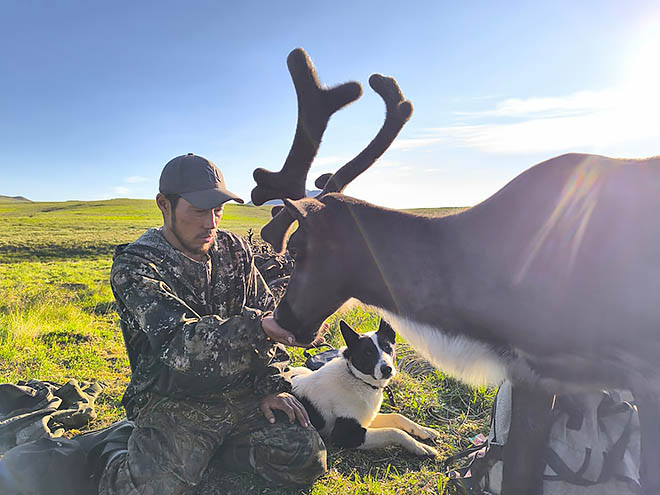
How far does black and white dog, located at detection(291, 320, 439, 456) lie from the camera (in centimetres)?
392

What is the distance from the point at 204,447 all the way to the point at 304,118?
2.58 metres

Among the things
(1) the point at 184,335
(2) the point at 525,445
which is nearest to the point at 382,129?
(1) the point at 184,335

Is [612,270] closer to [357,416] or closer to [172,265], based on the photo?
[357,416]

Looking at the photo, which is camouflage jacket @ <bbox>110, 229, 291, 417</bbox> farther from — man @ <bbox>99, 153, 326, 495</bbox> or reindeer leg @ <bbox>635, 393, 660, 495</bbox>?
reindeer leg @ <bbox>635, 393, 660, 495</bbox>

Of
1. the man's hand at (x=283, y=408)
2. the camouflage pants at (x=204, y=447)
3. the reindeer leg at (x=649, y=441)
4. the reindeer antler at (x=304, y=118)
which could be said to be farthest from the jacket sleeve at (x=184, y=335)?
the reindeer leg at (x=649, y=441)

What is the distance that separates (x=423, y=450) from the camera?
3.82m

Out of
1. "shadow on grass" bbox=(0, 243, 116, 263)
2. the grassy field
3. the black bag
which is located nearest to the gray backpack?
the grassy field

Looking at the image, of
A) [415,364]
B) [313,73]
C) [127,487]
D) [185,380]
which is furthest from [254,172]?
[415,364]

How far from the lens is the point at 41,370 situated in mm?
5434

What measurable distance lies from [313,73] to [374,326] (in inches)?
184

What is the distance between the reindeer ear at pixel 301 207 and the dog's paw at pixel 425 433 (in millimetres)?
2578

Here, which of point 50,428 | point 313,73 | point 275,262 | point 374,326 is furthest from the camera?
point 275,262

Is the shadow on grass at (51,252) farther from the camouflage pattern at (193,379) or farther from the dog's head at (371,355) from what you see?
the camouflage pattern at (193,379)

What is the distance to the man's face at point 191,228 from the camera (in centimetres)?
330
